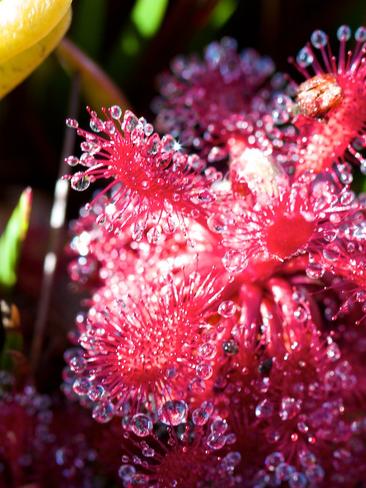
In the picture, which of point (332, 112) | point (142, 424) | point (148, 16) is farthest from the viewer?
point (148, 16)

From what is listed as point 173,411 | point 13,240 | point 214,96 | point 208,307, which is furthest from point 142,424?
point 214,96

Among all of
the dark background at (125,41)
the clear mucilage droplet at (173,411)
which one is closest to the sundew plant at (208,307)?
the clear mucilage droplet at (173,411)

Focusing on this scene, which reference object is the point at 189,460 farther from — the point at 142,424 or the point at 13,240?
the point at 13,240

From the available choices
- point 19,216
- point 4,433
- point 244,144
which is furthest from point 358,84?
point 4,433

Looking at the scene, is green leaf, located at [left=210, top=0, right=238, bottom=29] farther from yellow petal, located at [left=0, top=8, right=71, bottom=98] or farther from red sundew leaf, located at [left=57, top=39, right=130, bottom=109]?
yellow petal, located at [left=0, top=8, right=71, bottom=98]

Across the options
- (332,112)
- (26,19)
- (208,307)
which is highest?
(26,19)

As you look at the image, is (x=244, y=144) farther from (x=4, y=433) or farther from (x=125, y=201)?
(x=4, y=433)
